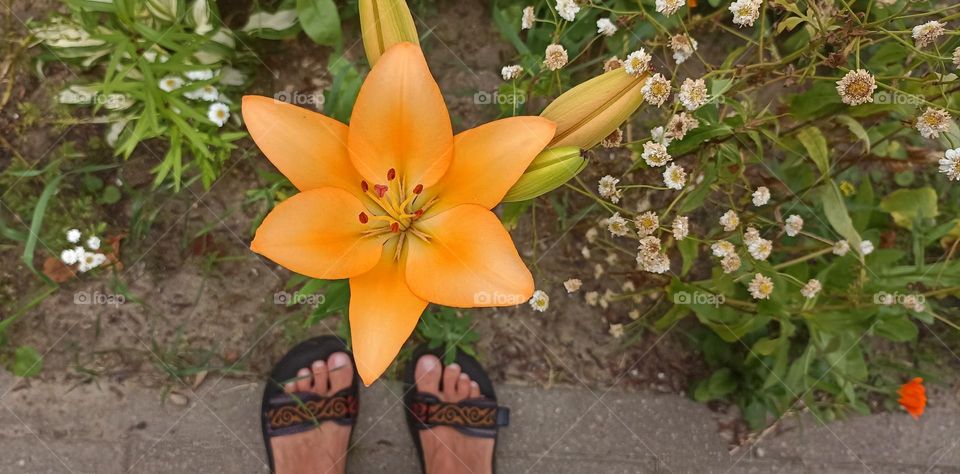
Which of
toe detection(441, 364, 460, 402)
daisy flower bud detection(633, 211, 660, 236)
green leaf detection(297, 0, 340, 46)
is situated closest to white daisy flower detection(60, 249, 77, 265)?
green leaf detection(297, 0, 340, 46)

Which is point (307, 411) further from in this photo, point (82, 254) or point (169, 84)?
point (169, 84)

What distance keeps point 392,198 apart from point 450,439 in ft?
4.05

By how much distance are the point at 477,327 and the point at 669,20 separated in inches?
43.0

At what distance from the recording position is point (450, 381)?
2.13 metres

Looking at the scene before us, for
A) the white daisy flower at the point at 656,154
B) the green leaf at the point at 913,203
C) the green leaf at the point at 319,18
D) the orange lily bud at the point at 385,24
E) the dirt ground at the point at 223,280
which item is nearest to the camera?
the orange lily bud at the point at 385,24

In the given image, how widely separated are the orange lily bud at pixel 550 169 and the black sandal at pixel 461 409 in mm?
1071

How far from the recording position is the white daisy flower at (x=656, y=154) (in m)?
1.28

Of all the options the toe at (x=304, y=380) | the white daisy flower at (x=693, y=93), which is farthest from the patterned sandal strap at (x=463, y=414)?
the white daisy flower at (x=693, y=93)

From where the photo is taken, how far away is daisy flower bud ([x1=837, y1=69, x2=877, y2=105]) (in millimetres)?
1158

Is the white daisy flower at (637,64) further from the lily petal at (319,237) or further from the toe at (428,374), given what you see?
the toe at (428,374)

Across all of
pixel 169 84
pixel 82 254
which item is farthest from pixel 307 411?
pixel 169 84

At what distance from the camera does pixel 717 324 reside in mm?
1781

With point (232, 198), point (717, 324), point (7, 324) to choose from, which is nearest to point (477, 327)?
point (717, 324)

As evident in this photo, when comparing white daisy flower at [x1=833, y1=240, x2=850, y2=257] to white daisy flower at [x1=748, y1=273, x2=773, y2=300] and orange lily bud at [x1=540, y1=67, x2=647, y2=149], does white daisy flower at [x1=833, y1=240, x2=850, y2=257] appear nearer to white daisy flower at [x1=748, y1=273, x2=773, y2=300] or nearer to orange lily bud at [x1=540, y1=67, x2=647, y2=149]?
white daisy flower at [x1=748, y1=273, x2=773, y2=300]
